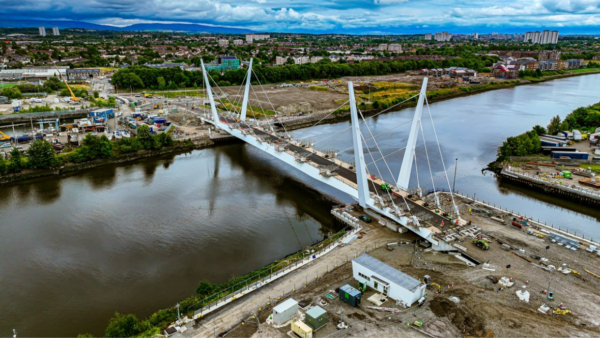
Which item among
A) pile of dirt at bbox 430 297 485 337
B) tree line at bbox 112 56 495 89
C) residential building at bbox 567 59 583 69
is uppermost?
A: residential building at bbox 567 59 583 69

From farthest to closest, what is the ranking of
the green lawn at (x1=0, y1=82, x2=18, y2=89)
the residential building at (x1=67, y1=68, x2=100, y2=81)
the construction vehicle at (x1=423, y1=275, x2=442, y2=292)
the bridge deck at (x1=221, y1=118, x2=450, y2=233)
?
the residential building at (x1=67, y1=68, x2=100, y2=81), the green lawn at (x1=0, y1=82, x2=18, y2=89), the bridge deck at (x1=221, y1=118, x2=450, y2=233), the construction vehicle at (x1=423, y1=275, x2=442, y2=292)

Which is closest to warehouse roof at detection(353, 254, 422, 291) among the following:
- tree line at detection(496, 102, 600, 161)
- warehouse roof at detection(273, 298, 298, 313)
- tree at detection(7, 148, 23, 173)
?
warehouse roof at detection(273, 298, 298, 313)

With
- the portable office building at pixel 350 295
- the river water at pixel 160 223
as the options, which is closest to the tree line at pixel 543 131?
the river water at pixel 160 223

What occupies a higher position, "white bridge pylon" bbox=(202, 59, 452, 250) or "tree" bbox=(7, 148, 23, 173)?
"white bridge pylon" bbox=(202, 59, 452, 250)

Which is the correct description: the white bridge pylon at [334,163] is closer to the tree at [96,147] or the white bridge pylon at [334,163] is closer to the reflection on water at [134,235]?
the reflection on water at [134,235]

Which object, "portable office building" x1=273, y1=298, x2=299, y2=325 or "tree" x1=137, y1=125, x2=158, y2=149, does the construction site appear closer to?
"portable office building" x1=273, y1=298, x2=299, y2=325
